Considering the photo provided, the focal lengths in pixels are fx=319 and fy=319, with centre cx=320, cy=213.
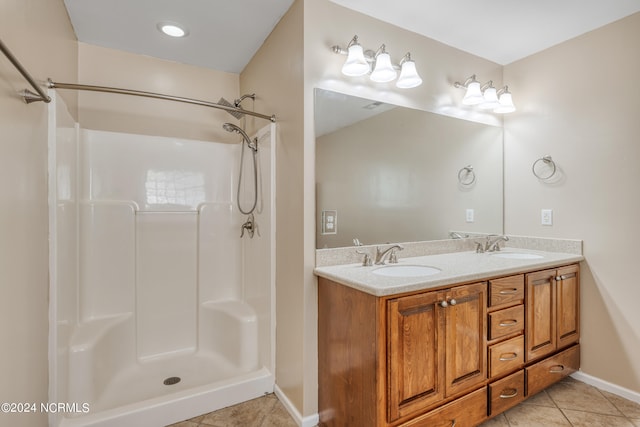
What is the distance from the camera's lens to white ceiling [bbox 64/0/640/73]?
6.19 feet

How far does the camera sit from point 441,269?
5.79ft

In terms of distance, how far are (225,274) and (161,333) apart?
2.10 ft

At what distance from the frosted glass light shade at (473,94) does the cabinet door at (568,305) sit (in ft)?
4.28

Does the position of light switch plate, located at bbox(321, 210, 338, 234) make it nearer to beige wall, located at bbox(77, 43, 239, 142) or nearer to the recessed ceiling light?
beige wall, located at bbox(77, 43, 239, 142)

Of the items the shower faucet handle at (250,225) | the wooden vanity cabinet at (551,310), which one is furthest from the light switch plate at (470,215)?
the shower faucet handle at (250,225)

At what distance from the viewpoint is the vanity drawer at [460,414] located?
4.77 ft

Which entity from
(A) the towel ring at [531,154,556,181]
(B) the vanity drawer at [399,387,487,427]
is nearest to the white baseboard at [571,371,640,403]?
(B) the vanity drawer at [399,387,487,427]

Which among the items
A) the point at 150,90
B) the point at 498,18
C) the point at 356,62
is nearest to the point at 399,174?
the point at 356,62

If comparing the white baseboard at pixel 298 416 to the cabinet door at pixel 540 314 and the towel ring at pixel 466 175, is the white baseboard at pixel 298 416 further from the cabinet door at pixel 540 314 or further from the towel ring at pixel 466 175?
the towel ring at pixel 466 175

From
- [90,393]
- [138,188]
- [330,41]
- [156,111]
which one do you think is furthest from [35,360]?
[330,41]

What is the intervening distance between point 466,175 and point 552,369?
143 cm

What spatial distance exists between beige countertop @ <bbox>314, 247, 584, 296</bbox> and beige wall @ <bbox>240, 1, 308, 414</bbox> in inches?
9.6

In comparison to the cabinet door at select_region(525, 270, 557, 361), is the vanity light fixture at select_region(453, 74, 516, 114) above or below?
above

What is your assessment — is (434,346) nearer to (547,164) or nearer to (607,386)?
(607,386)
